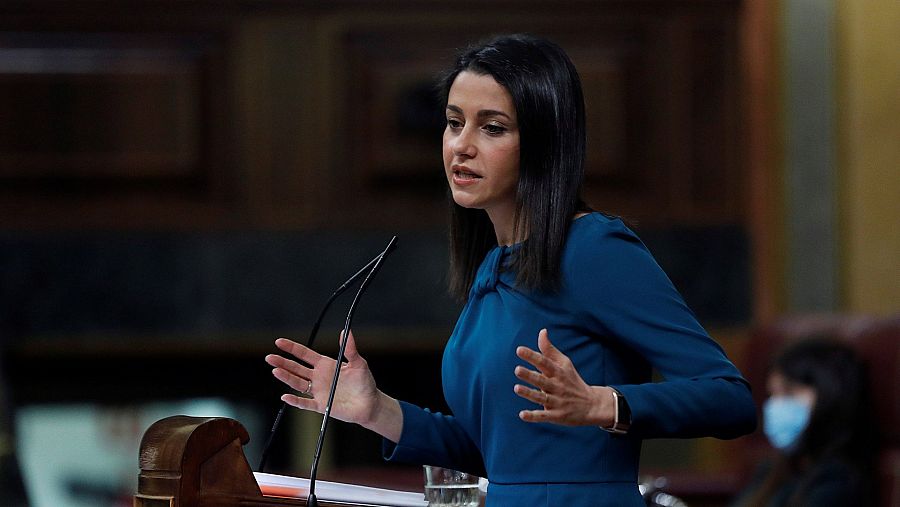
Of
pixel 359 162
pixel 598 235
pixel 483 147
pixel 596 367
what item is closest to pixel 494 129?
pixel 483 147

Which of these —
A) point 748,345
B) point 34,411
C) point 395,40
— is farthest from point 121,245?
point 748,345

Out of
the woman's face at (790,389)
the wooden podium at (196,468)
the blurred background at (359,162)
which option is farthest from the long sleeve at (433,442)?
the blurred background at (359,162)

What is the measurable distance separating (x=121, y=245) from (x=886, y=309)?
256cm

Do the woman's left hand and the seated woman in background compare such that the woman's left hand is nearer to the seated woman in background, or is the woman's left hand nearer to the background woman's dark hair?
the background woman's dark hair

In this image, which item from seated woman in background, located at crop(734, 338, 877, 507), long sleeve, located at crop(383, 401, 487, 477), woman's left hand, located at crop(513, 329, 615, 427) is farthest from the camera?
seated woman in background, located at crop(734, 338, 877, 507)

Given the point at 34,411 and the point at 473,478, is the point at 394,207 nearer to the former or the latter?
the point at 34,411

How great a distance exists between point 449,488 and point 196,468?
1.23 ft

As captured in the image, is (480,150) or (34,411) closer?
(480,150)

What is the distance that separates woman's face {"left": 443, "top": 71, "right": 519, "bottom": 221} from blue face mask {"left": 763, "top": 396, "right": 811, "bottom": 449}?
94.8 inches

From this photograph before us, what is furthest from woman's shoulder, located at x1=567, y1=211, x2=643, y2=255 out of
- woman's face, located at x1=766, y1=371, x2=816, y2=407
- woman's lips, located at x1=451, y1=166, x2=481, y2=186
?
woman's face, located at x1=766, y1=371, x2=816, y2=407

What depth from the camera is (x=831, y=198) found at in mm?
4691

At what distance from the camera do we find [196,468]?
4.01 ft

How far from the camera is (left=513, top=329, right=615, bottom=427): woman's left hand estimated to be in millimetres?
1134

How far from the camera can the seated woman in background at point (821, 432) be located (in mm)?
3381
